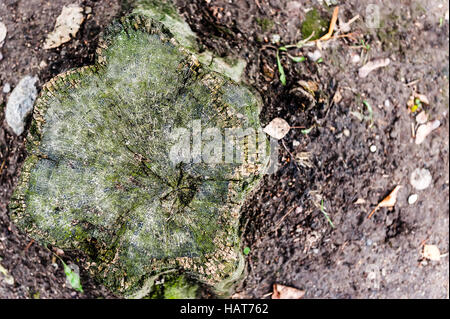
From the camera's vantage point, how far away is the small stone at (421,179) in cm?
242

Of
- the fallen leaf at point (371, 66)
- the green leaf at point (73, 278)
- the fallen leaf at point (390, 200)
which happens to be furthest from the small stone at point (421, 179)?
the green leaf at point (73, 278)

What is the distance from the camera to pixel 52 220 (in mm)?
1547

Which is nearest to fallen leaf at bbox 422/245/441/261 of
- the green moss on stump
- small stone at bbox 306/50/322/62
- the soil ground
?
the soil ground

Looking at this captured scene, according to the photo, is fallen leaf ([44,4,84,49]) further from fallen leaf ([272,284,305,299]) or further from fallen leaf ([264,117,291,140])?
fallen leaf ([272,284,305,299])

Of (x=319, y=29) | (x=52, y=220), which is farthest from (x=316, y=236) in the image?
(x=52, y=220)

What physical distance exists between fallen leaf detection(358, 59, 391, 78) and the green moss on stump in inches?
43.7

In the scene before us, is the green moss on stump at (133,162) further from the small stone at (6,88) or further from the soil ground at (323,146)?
the small stone at (6,88)

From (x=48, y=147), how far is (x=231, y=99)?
2.76ft

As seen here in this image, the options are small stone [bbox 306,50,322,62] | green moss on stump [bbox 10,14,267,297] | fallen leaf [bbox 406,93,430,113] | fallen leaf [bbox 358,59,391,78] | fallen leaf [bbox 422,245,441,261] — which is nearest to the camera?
green moss on stump [bbox 10,14,267,297]

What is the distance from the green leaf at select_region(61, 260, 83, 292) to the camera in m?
2.16

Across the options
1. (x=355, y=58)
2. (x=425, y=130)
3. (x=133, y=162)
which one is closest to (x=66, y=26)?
(x=133, y=162)

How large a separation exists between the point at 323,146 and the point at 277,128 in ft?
1.12

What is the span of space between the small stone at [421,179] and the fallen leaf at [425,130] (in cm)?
21
